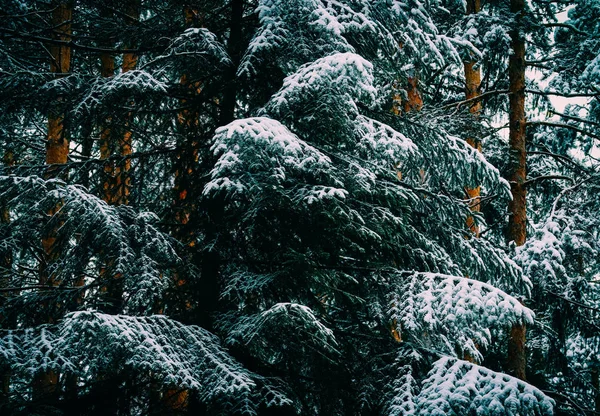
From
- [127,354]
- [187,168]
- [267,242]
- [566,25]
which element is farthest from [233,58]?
[566,25]

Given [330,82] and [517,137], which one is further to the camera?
[517,137]

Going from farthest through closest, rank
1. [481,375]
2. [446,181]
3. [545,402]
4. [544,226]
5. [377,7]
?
[544,226] → [446,181] → [377,7] → [481,375] → [545,402]

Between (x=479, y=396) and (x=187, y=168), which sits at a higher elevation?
(x=187, y=168)

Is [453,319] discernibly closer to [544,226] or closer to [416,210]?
[416,210]

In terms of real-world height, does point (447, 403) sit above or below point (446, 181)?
below

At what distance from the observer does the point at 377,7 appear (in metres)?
5.40

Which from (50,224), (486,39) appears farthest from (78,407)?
(486,39)

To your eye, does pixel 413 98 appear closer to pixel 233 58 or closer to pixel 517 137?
pixel 517 137

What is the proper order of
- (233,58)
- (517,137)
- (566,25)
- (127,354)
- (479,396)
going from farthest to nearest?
1. (517,137)
2. (566,25)
3. (233,58)
4. (479,396)
5. (127,354)

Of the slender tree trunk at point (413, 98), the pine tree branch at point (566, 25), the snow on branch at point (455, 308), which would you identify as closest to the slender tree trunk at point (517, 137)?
the pine tree branch at point (566, 25)

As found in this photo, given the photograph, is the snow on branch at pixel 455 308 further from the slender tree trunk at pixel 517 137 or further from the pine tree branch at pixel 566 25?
the pine tree branch at pixel 566 25

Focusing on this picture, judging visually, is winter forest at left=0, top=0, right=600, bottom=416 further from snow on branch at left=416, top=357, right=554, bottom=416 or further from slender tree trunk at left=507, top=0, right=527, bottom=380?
slender tree trunk at left=507, top=0, right=527, bottom=380

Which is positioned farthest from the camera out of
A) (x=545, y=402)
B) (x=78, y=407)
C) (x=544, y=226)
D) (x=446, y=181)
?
(x=544, y=226)

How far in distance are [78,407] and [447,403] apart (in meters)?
3.06
